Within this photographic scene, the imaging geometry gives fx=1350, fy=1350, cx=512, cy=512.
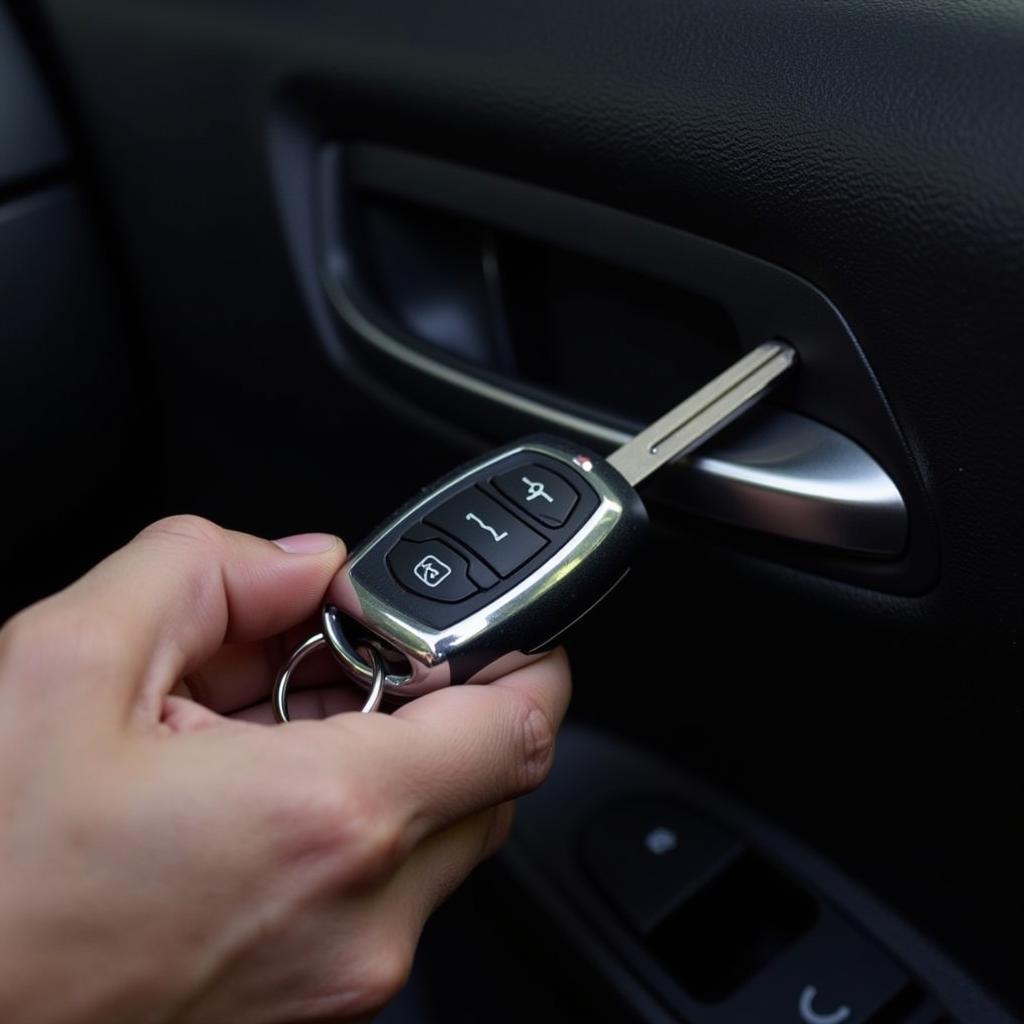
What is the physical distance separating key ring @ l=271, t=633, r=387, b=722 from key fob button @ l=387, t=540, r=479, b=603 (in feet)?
0.12

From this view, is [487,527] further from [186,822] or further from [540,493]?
[186,822]

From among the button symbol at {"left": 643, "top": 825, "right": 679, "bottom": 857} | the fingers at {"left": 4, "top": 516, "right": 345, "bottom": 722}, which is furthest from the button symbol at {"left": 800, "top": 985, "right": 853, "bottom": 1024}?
the fingers at {"left": 4, "top": 516, "right": 345, "bottom": 722}

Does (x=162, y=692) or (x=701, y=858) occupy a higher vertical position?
(x=162, y=692)

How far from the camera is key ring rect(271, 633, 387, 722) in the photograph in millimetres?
586

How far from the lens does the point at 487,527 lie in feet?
1.98

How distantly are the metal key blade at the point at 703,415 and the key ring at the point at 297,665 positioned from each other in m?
0.15

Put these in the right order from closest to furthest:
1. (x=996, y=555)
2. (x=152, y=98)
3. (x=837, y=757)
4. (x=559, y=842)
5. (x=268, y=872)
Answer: (x=268, y=872) < (x=996, y=555) < (x=837, y=757) < (x=559, y=842) < (x=152, y=98)

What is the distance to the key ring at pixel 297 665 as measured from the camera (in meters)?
0.59

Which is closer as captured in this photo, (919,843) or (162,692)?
(162,692)

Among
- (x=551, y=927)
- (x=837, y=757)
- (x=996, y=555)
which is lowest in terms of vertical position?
(x=551, y=927)

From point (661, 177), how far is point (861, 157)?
112 mm

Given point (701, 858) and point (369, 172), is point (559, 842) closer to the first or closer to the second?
point (701, 858)

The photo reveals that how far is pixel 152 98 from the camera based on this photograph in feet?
3.05

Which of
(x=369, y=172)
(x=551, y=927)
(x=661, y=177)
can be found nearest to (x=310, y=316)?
(x=369, y=172)
